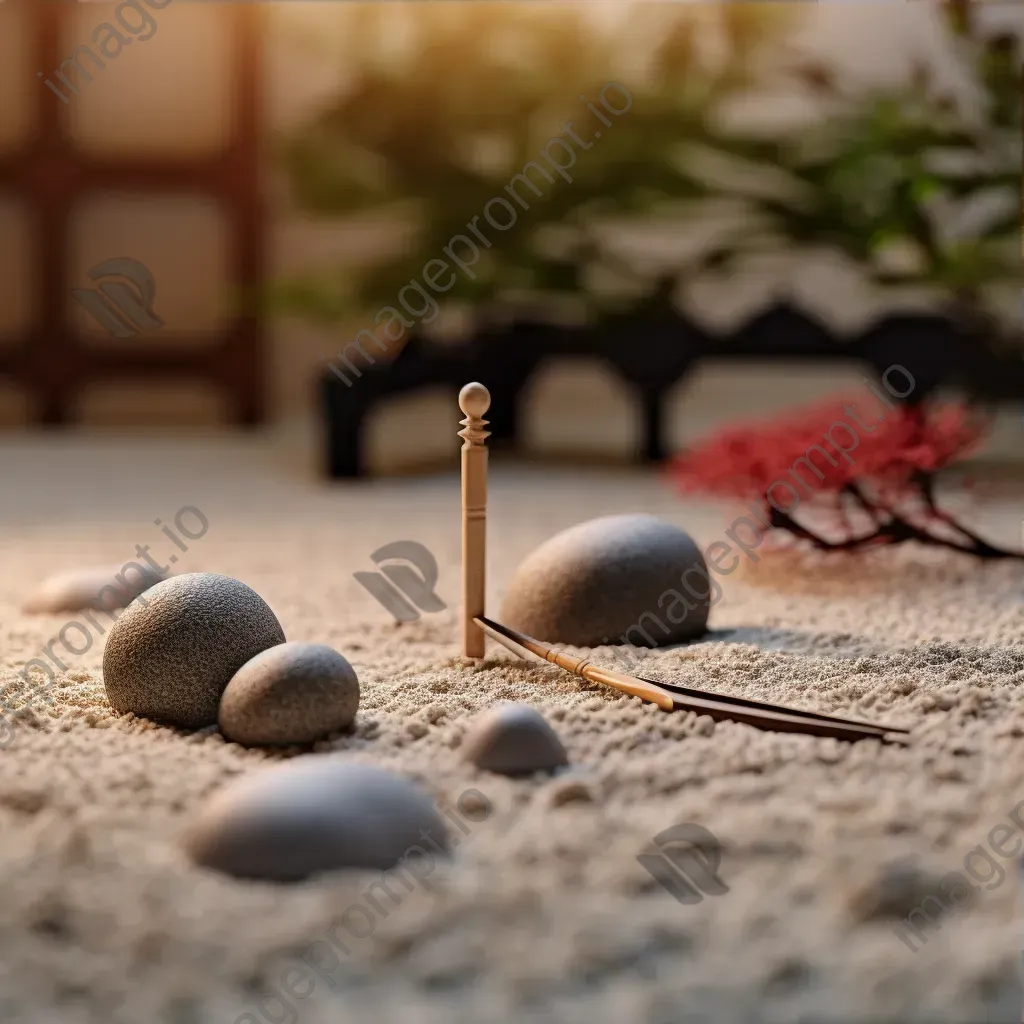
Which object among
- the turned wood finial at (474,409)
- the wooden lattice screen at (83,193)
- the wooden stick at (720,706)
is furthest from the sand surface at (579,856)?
the wooden lattice screen at (83,193)

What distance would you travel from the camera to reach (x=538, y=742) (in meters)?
0.83

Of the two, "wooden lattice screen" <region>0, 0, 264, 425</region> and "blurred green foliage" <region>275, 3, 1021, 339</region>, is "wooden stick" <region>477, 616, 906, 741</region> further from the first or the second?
"wooden lattice screen" <region>0, 0, 264, 425</region>

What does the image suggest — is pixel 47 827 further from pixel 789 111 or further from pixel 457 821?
pixel 789 111

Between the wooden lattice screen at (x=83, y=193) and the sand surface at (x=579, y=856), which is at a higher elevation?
the wooden lattice screen at (x=83, y=193)

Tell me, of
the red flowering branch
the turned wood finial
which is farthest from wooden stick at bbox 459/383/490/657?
the red flowering branch

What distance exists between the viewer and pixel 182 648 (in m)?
0.96

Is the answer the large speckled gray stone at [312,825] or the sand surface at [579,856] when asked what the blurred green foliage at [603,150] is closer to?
the sand surface at [579,856]

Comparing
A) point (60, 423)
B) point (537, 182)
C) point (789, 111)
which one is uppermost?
point (789, 111)

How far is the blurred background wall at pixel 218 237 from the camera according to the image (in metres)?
3.49

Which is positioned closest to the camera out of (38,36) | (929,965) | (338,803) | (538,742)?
(929,965)

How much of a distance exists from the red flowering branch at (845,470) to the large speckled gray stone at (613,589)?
1.05 ft

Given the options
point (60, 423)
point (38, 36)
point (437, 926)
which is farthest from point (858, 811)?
point (38, 36)

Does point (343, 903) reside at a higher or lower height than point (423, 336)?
lower

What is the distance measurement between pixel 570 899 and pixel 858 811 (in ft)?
0.66
